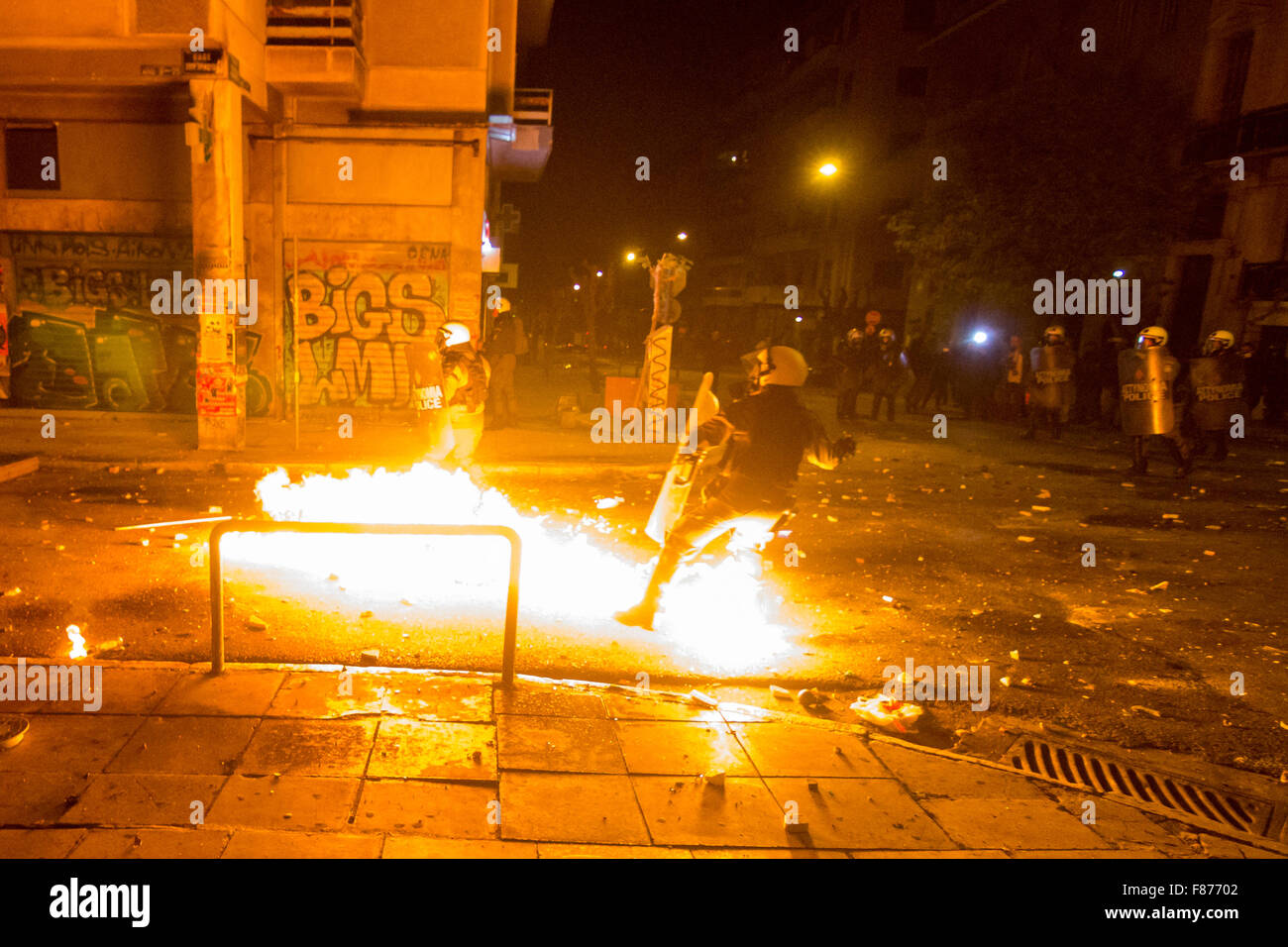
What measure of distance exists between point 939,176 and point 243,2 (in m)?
22.1

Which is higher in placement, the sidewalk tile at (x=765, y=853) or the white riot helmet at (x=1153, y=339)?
the white riot helmet at (x=1153, y=339)

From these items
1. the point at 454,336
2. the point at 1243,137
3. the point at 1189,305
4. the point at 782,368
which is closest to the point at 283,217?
the point at 454,336

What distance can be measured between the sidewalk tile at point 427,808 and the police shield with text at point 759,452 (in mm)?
2462

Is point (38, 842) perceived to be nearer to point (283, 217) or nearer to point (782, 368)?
point (782, 368)

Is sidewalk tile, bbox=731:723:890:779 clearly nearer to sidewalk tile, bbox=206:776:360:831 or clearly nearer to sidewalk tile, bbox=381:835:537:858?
sidewalk tile, bbox=381:835:537:858

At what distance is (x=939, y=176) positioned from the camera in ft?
90.7

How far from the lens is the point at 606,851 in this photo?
130 inches

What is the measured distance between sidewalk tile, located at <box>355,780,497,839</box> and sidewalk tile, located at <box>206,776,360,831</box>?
85mm

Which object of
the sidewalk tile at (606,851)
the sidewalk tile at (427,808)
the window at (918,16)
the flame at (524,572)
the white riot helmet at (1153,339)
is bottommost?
the sidewalk tile at (606,851)

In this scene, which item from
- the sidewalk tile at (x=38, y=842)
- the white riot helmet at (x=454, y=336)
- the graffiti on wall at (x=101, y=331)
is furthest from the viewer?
the graffiti on wall at (x=101, y=331)

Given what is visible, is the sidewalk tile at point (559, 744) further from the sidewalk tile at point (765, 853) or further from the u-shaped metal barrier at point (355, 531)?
the sidewalk tile at point (765, 853)

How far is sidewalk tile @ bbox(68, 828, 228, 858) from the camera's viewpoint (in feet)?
10.0

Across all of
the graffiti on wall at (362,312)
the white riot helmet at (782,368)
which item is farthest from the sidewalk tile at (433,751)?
the graffiti on wall at (362,312)

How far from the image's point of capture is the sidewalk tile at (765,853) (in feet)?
10.9
